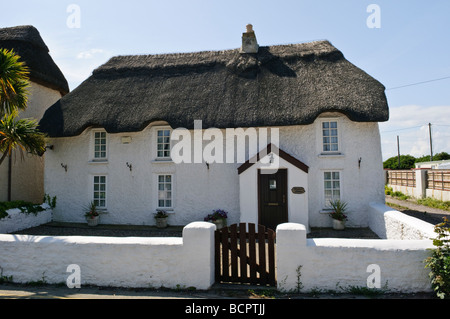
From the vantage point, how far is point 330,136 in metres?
9.84

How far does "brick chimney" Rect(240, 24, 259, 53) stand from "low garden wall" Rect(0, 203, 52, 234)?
980cm

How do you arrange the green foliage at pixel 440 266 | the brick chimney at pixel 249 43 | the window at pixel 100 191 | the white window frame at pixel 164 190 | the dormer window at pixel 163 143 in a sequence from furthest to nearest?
the brick chimney at pixel 249 43 → the window at pixel 100 191 → the dormer window at pixel 163 143 → the white window frame at pixel 164 190 → the green foliage at pixel 440 266

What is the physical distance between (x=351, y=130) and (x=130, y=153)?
7766mm

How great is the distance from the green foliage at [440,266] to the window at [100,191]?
9.97 m

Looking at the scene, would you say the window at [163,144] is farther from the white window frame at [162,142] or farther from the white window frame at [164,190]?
the white window frame at [164,190]

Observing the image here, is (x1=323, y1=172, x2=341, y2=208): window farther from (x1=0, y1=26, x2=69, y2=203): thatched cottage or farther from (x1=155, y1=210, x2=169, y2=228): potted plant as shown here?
(x1=0, y1=26, x2=69, y2=203): thatched cottage

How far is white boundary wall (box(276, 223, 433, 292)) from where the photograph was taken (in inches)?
181

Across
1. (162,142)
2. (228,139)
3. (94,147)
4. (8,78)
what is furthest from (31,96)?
(228,139)

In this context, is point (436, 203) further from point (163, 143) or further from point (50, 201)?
point (50, 201)

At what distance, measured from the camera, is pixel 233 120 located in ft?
31.2

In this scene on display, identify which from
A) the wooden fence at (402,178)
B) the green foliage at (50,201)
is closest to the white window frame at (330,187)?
the green foliage at (50,201)

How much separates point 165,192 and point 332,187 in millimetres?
5801

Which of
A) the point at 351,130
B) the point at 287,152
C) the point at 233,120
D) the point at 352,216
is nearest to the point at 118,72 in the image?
the point at 233,120

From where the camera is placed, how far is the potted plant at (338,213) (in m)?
9.02
